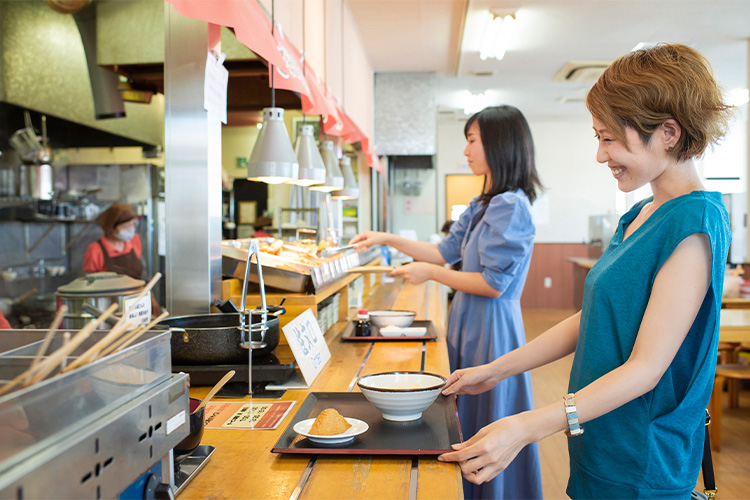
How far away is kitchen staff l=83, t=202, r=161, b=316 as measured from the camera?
16.5 ft

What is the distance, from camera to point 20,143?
5441mm

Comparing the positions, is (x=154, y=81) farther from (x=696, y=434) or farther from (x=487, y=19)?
(x=696, y=434)

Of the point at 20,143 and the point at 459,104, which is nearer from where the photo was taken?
the point at 20,143

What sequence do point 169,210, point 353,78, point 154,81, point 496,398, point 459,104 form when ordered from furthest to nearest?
point 459,104, point 353,78, point 154,81, point 496,398, point 169,210

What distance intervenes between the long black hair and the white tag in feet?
6.28

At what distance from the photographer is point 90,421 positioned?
29.2 inches

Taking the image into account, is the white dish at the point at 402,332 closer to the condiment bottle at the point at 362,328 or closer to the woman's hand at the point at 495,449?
the condiment bottle at the point at 362,328

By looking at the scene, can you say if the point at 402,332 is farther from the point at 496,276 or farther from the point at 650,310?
the point at 650,310

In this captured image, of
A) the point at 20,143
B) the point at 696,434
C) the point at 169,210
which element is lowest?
the point at 696,434

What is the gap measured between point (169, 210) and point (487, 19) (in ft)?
14.0

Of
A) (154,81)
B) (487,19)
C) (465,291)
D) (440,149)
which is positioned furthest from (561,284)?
(465,291)

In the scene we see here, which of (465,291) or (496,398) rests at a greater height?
(465,291)

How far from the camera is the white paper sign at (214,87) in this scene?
2137 mm

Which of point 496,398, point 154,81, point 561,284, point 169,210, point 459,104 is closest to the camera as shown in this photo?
point 169,210
